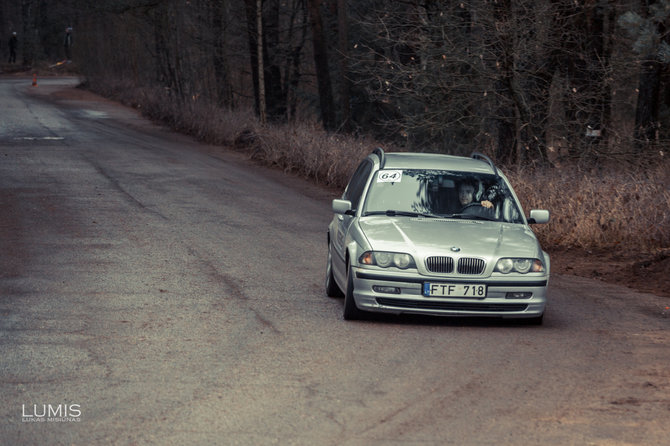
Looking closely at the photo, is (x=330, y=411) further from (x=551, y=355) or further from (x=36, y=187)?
(x=36, y=187)

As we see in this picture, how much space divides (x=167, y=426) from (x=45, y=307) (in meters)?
4.01

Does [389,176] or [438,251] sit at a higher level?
[389,176]

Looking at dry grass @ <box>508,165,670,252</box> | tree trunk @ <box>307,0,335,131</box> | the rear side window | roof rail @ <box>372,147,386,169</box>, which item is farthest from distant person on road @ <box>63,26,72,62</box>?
roof rail @ <box>372,147,386,169</box>

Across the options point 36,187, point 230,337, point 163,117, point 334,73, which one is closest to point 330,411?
point 230,337

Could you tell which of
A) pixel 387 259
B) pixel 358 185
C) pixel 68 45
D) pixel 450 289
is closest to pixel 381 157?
pixel 358 185

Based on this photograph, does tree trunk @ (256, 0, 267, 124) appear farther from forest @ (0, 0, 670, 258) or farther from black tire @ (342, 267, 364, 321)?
black tire @ (342, 267, 364, 321)

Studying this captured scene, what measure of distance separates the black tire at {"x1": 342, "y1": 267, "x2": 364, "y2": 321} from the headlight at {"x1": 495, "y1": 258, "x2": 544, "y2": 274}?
1.29 metres

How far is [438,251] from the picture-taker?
856 centimetres

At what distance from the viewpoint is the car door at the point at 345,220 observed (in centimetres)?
944

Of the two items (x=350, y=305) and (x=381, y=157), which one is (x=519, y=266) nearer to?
(x=350, y=305)

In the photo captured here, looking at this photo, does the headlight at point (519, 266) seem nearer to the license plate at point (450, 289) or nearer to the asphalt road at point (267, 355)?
the license plate at point (450, 289)

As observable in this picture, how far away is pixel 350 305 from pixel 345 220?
1338 millimetres

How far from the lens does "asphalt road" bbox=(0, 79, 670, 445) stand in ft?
18.8

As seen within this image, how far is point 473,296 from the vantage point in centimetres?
852
